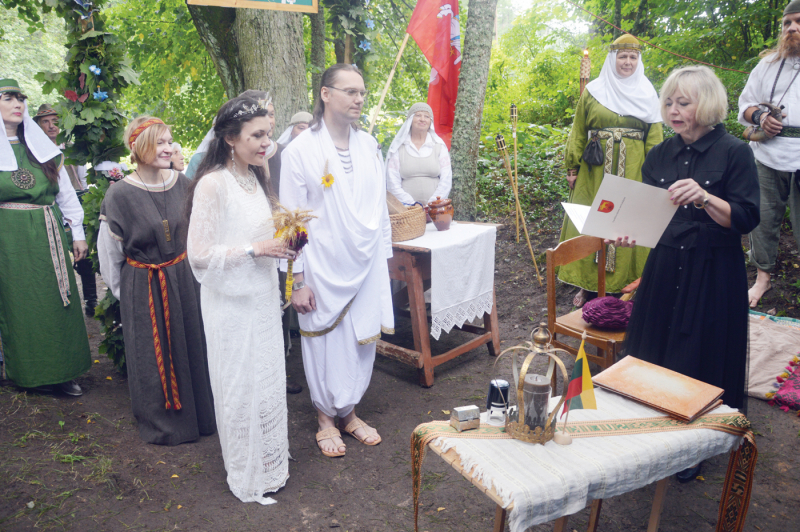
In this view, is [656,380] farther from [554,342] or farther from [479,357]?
[479,357]

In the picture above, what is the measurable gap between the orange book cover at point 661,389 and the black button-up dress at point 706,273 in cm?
55

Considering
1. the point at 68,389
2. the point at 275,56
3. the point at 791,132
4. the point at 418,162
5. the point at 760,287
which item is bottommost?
the point at 68,389

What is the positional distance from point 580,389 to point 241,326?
160cm

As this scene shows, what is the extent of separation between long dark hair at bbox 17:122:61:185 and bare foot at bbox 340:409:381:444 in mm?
2637

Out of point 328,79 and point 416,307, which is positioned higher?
point 328,79

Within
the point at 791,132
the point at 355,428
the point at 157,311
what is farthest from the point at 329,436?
the point at 791,132

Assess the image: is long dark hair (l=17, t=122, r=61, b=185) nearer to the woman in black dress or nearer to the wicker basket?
the wicker basket

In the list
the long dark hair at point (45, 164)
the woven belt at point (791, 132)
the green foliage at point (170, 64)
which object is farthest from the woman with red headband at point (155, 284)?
the green foliage at point (170, 64)

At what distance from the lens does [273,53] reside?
523 centimetres

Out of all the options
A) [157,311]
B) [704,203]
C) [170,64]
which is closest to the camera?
[704,203]

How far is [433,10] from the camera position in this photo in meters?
5.38

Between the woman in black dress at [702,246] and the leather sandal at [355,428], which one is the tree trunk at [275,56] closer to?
the leather sandal at [355,428]

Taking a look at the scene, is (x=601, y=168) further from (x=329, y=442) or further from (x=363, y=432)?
(x=329, y=442)

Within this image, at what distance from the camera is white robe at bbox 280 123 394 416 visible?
9.71 ft
